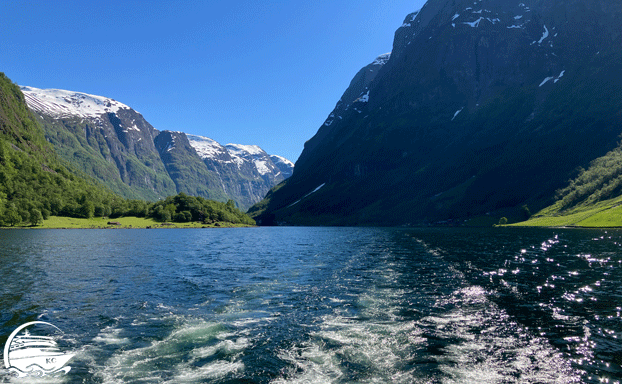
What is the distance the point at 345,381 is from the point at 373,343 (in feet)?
16.7

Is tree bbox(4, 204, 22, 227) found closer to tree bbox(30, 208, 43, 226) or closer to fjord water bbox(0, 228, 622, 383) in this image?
tree bbox(30, 208, 43, 226)

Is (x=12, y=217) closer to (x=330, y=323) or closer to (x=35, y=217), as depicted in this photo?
(x=35, y=217)

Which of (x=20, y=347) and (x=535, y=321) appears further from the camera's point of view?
(x=535, y=321)

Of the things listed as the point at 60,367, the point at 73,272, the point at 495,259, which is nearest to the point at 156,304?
the point at 60,367

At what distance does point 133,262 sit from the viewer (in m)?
54.0

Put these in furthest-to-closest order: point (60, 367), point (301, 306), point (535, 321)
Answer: point (301, 306)
point (535, 321)
point (60, 367)

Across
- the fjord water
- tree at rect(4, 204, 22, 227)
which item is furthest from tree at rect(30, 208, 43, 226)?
the fjord water

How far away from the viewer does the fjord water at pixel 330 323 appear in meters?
15.7

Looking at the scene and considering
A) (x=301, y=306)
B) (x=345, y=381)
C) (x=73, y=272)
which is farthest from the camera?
(x=73, y=272)

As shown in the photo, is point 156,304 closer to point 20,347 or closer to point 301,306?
point 20,347

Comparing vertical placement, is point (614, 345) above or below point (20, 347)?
below

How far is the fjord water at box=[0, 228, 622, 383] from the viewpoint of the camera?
1574 cm

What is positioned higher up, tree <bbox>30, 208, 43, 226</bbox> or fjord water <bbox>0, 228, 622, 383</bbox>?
tree <bbox>30, 208, 43, 226</bbox>

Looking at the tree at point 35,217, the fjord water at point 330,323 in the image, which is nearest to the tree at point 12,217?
the tree at point 35,217
